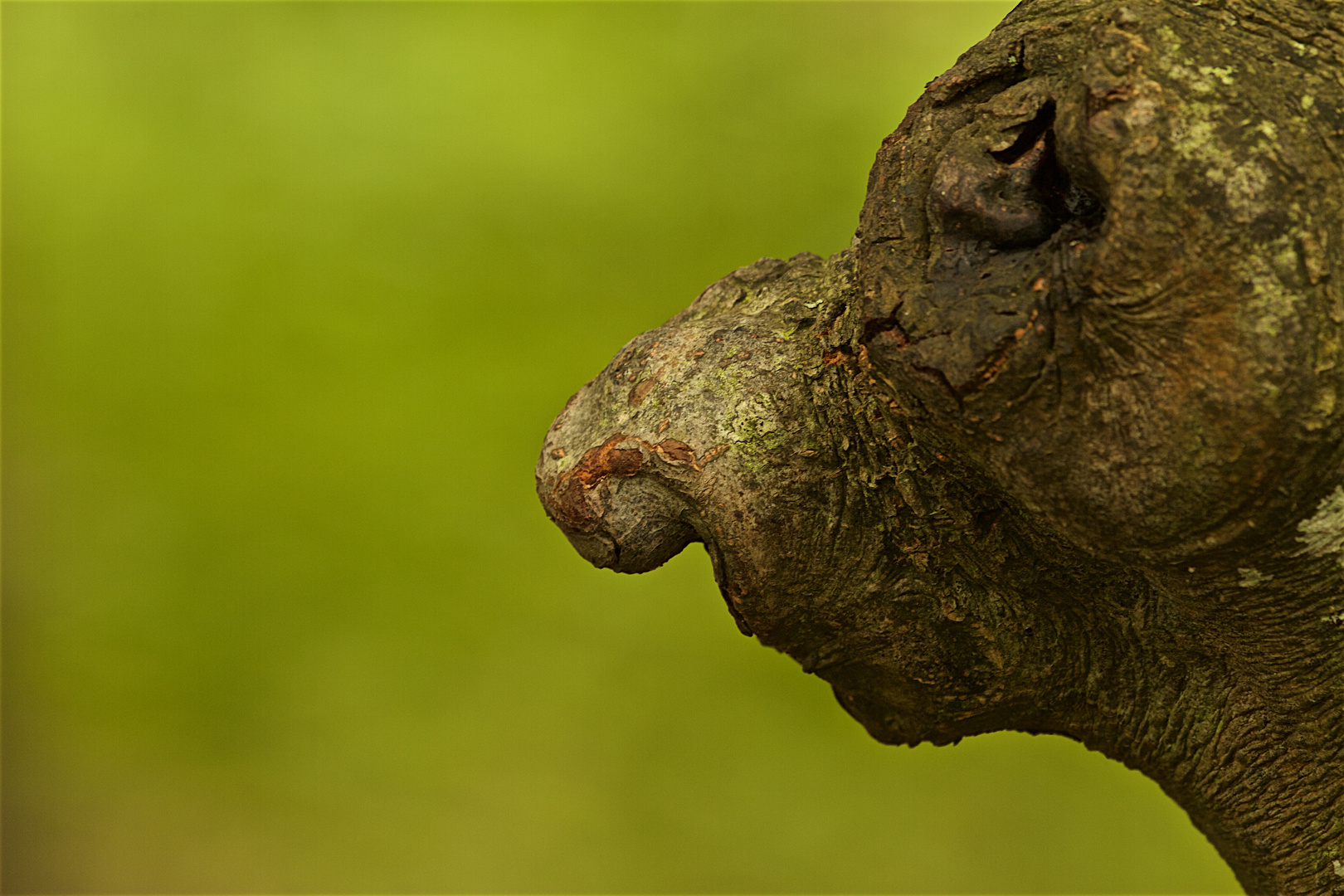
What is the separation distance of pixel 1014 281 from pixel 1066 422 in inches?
3.4

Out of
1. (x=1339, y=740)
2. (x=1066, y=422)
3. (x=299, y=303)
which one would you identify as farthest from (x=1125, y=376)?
(x=299, y=303)

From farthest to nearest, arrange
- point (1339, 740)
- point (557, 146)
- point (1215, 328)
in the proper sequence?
point (557, 146) → point (1339, 740) → point (1215, 328)

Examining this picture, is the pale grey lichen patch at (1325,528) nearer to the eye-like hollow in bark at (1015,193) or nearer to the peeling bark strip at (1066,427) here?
the peeling bark strip at (1066,427)

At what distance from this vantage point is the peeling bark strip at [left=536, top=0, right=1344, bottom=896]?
67 cm

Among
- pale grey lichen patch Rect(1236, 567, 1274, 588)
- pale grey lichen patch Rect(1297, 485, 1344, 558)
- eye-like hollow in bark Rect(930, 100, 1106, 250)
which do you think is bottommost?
pale grey lichen patch Rect(1236, 567, 1274, 588)

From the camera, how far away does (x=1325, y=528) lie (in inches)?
28.9

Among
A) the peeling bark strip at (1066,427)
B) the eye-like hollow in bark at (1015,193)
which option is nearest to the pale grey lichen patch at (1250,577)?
the peeling bark strip at (1066,427)

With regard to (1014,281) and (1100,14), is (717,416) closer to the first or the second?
(1014,281)

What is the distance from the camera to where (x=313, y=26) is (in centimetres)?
192

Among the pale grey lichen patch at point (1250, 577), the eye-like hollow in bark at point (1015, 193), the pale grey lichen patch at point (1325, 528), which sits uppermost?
the eye-like hollow in bark at point (1015, 193)

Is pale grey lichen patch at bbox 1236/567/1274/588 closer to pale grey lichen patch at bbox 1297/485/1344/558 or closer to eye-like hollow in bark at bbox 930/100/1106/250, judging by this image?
pale grey lichen patch at bbox 1297/485/1344/558

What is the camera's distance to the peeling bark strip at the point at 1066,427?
2.20 ft

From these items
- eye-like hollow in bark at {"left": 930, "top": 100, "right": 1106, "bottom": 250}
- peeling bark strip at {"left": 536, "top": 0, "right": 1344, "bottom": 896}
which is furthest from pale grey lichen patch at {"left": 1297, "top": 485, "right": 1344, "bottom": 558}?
eye-like hollow in bark at {"left": 930, "top": 100, "right": 1106, "bottom": 250}

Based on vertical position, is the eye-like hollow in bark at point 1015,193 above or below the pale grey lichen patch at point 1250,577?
above
